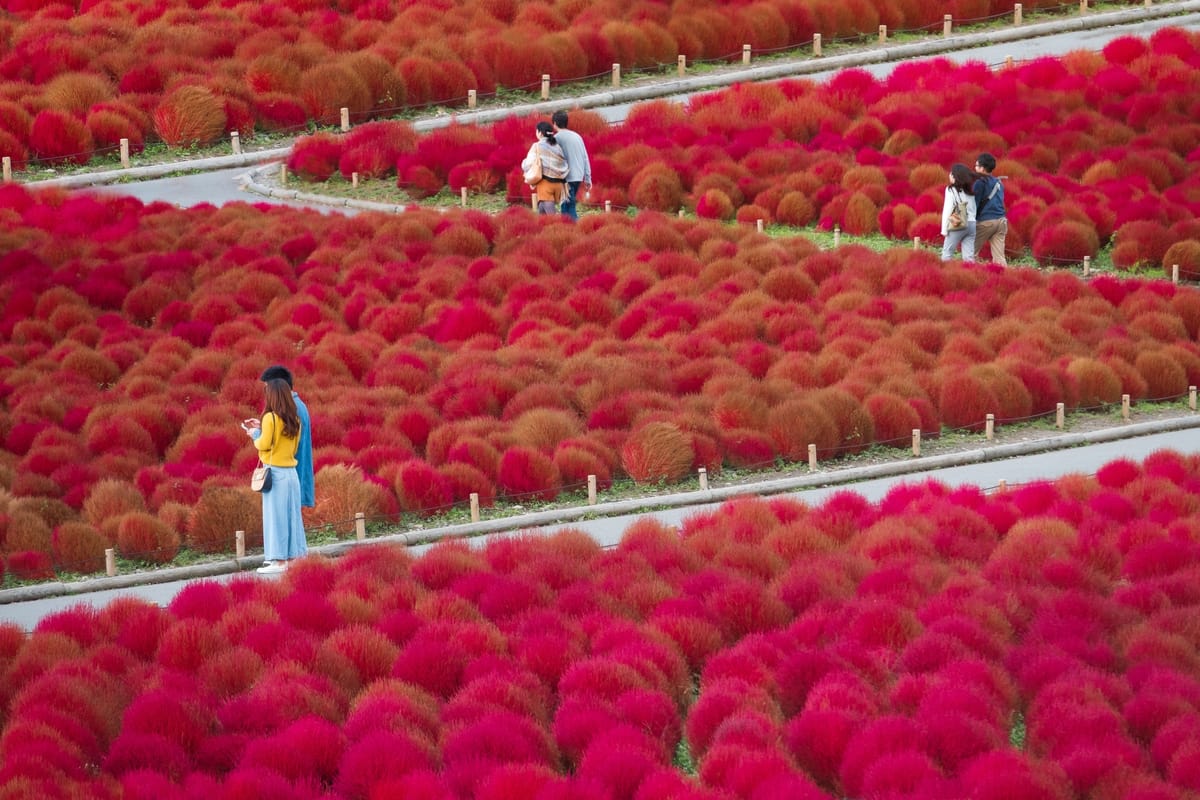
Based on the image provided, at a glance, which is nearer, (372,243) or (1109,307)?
(1109,307)

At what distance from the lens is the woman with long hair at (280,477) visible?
40.6 feet

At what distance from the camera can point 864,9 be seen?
28.5 meters

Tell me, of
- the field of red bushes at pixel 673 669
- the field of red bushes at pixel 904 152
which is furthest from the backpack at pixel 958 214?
the field of red bushes at pixel 673 669

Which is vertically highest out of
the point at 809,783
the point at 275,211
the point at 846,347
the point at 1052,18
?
the point at 1052,18

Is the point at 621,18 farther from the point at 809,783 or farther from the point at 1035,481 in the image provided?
the point at 809,783

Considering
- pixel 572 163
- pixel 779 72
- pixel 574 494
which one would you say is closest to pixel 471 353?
pixel 574 494

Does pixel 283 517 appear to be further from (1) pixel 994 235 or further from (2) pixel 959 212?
(1) pixel 994 235

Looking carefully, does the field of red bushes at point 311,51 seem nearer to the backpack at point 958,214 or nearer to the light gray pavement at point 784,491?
the backpack at point 958,214

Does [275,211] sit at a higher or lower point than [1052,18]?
lower

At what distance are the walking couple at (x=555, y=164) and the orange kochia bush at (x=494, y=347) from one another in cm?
54

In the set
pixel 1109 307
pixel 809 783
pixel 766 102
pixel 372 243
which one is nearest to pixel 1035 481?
pixel 1109 307

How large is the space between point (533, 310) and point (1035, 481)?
5612 millimetres

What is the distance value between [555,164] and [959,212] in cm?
411

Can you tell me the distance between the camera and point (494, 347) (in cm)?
1741
